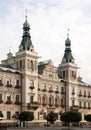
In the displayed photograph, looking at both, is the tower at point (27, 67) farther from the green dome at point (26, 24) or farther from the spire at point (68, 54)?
the spire at point (68, 54)

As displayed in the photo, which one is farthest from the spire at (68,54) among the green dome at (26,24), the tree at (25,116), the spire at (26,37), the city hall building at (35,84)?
the tree at (25,116)

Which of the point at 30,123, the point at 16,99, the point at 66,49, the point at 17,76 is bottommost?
the point at 30,123

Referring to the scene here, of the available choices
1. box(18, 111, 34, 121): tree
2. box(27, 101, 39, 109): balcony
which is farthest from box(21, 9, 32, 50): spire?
box(18, 111, 34, 121): tree

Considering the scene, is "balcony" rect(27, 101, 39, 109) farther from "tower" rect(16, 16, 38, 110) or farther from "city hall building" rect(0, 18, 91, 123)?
"tower" rect(16, 16, 38, 110)

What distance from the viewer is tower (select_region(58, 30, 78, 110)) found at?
326 feet

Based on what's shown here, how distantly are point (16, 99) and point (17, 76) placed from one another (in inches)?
221

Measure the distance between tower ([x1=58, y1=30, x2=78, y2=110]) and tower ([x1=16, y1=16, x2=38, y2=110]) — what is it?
15.2 meters

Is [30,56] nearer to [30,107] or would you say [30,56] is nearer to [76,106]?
[30,107]

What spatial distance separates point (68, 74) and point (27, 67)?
18705mm

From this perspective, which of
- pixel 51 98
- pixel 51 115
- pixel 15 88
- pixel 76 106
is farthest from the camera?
pixel 76 106

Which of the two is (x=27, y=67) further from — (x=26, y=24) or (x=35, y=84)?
(x=26, y=24)

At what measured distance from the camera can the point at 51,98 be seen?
9381 cm

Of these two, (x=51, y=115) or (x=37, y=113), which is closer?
(x=51, y=115)

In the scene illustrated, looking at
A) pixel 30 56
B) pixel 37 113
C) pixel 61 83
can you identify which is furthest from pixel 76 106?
pixel 30 56
